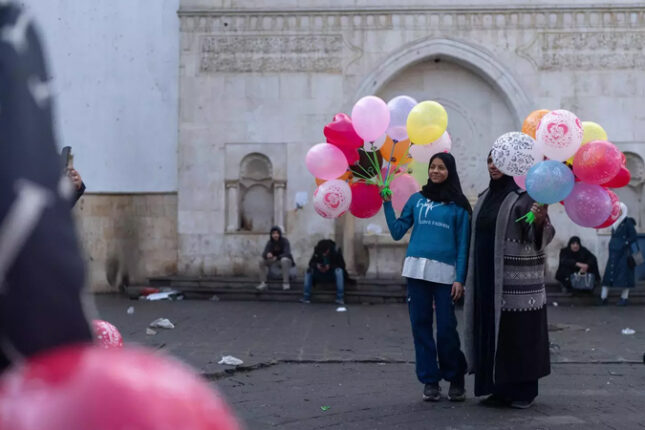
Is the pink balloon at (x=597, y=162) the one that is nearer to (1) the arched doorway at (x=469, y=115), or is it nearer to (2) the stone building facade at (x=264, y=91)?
(2) the stone building facade at (x=264, y=91)

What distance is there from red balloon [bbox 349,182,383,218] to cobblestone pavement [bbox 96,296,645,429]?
1400 mm

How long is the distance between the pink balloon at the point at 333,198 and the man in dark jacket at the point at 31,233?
5.24 m

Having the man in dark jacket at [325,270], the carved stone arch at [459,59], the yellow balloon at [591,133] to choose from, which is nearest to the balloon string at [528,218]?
the yellow balloon at [591,133]

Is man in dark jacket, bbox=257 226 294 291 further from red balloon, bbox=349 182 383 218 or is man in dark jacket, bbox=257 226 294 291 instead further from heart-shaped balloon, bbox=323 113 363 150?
red balloon, bbox=349 182 383 218

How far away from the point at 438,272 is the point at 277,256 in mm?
8938

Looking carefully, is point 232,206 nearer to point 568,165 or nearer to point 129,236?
point 129,236

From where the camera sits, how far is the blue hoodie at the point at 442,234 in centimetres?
569

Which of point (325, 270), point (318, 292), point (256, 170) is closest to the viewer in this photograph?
point (325, 270)

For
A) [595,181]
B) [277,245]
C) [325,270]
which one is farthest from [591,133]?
[277,245]

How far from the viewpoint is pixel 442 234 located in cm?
573

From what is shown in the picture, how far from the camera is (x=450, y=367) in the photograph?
5.60 meters

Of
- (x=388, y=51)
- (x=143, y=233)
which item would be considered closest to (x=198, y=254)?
(x=143, y=233)

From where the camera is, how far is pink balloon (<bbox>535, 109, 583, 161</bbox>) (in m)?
5.47

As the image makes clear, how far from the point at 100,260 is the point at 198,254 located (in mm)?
1885
